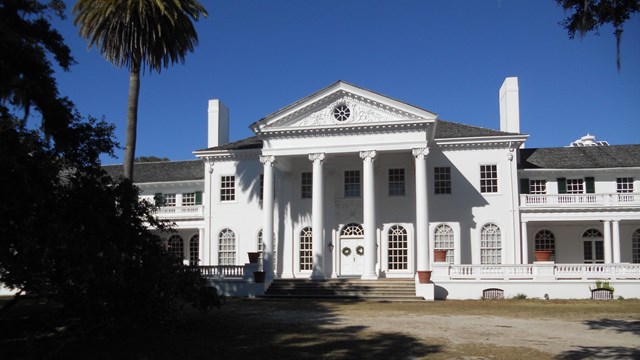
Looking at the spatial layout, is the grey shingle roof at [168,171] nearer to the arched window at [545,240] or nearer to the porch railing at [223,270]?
the porch railing at [223,270]

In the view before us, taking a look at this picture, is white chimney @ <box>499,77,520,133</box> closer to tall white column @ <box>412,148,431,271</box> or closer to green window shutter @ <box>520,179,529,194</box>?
green window shutter @ <box>520,179,529,194</box>

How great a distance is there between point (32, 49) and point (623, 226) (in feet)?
102

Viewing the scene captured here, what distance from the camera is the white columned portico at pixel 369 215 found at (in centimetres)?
2823

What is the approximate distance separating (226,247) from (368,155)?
1069cm

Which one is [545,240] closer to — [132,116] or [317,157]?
[317,157]

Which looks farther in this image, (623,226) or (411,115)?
(623,226)

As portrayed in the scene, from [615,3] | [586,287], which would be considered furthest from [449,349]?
[586,287]

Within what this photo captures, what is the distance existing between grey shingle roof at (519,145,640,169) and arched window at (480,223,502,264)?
182 inches

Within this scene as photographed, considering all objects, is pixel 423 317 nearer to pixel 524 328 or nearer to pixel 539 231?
pixel 524 328

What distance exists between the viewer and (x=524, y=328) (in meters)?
15.8

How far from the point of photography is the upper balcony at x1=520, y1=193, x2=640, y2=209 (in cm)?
3039

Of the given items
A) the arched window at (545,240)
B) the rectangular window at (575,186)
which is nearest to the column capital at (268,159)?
the arched window at (545,240)

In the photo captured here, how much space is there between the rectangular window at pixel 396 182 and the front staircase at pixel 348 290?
5867 millimetres

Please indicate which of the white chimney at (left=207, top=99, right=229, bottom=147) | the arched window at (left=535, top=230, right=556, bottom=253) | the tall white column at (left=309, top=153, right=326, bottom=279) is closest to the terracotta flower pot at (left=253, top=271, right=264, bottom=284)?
the tall white column at (left=309, top=153, right=326, bottom=279)
